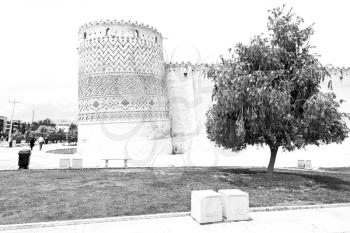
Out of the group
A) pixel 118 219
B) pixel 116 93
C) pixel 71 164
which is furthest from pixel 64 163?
pixel 118 219

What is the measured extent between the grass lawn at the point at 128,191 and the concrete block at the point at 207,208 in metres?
0.72

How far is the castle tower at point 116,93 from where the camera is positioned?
48.7 ft

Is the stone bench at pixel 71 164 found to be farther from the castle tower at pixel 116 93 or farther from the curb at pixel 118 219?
the curb at pixel 118 219

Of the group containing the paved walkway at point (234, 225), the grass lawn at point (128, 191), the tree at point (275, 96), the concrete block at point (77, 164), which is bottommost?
the paved walkway at point (234, 225)

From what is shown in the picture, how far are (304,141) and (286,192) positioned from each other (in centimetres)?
165

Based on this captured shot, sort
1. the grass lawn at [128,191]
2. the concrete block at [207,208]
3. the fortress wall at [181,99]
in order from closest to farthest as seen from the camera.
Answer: the concrete block at [207,208], the grass lawn at [128,191], the fortress wall at [181,99]

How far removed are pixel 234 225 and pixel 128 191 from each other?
9.51 ft

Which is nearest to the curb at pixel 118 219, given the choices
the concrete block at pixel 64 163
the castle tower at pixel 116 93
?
the concrete block at pixel 64 163

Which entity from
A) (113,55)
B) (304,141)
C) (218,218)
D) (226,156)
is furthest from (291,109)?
(113,55)

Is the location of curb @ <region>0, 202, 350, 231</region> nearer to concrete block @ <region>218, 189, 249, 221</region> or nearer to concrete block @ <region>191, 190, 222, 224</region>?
concrete block @ <region>191, 190, 222, 224</region>

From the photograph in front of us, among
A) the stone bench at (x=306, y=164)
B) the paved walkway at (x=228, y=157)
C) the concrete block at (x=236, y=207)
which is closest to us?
the concrete block at (x=236, y=207)

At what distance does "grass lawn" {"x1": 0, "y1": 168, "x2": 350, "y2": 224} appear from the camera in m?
5.45

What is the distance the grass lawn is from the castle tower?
197 inches

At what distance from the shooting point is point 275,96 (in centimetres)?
739
